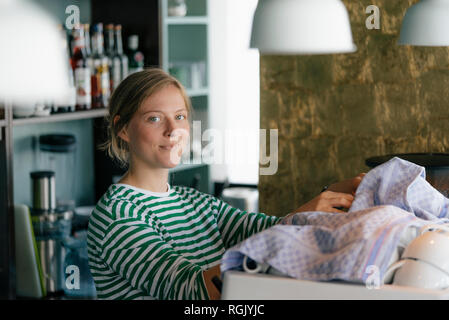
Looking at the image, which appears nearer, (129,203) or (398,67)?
(129,203)

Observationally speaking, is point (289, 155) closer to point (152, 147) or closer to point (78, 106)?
point (152, 147)

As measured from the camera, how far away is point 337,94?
196 centimetres

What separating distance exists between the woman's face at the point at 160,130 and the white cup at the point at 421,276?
588 mm

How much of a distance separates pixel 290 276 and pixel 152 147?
55 centimetres

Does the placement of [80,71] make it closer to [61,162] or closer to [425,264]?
[61,162]

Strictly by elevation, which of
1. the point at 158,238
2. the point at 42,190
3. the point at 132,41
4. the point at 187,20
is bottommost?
the point at 42,190

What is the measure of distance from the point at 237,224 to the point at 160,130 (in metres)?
0.27

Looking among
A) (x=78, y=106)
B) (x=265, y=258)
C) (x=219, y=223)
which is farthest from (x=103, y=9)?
(x=265, y=258)

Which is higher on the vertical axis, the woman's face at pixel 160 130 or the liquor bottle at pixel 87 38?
the liquor bottle at pixel 87 38

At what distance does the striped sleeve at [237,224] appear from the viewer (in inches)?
55.8

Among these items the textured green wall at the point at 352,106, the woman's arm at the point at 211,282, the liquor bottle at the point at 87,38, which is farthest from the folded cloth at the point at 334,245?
the liquor bottle at the point at 87,38

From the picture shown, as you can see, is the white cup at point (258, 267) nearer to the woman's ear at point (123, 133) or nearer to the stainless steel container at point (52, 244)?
the woman's ear at point (123, 133)

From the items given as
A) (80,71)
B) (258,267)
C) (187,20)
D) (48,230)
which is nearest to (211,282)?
(258,267)

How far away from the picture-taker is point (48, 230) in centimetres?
254
